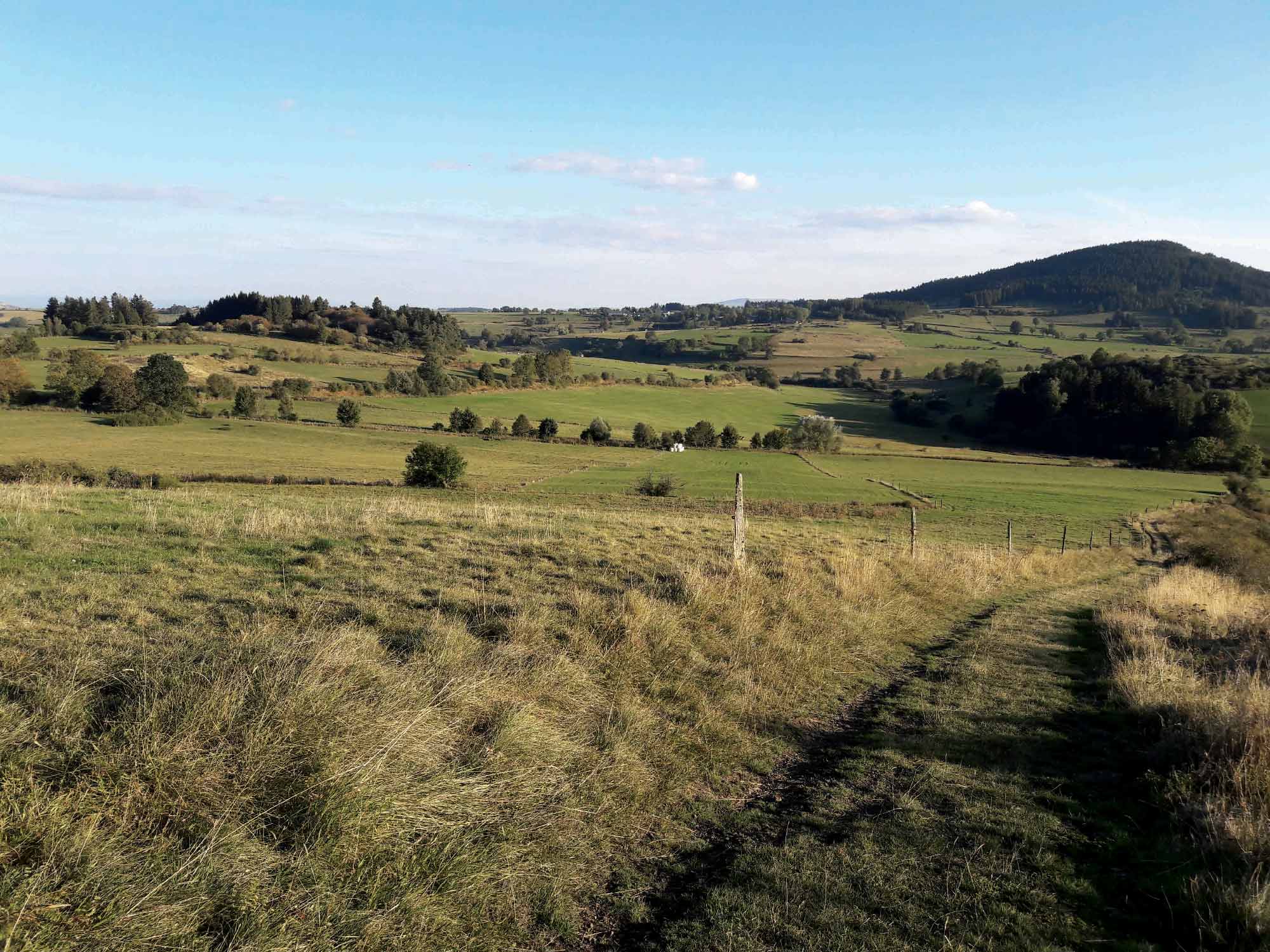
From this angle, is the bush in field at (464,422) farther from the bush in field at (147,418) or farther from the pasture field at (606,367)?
the pasture field at (606,367)

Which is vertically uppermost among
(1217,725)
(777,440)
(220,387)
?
(220,387)

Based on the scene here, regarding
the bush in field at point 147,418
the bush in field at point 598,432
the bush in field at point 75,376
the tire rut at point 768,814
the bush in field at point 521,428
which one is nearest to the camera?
the tire rut at point 768,814

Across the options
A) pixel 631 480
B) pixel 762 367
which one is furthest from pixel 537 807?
pixel 762 367

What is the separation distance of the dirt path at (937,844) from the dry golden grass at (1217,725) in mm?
313

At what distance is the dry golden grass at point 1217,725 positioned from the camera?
4531mm

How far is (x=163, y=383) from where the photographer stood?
241 ft

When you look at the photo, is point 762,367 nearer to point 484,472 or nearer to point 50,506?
point 484,472

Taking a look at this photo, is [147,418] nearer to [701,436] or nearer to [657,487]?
[657,487]

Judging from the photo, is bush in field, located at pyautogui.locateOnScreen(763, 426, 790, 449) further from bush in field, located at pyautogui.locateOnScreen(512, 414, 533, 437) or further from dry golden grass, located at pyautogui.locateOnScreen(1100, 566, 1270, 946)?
dry golden grass, located at pyautogui.locateOnScreen(1100, 566, 1270, 946)

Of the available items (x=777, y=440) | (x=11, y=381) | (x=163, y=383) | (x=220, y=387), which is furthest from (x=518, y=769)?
(x=220, y=387)

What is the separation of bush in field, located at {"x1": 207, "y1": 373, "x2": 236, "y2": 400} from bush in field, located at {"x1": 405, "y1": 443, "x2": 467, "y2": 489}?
2221 inches

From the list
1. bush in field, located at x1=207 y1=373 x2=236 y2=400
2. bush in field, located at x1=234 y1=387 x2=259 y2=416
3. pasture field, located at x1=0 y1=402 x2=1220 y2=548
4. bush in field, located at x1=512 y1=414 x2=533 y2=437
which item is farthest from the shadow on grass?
bush in field, located at x1=207 y1=373 x2=236 y2=400

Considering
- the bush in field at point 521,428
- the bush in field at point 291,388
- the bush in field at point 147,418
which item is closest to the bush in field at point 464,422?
the bush in field at point 521,428

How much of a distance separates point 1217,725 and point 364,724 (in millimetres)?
7456
